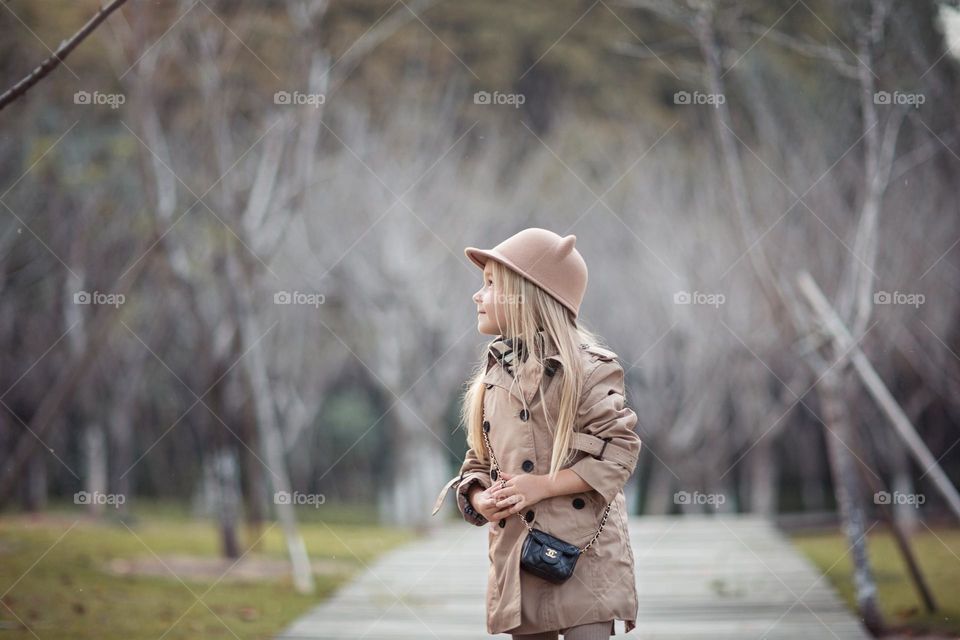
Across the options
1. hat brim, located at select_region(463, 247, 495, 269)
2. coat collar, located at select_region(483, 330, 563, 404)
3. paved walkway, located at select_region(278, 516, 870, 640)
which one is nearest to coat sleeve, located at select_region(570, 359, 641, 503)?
coat collar, located at select_region(483, 330, 563, 404)

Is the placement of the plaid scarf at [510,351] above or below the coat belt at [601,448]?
above

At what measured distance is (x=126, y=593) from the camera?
634 cm

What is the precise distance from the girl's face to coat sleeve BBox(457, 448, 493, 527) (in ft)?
1.10

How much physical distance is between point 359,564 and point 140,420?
39.4 ft

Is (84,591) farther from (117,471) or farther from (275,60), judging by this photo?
(117,471)

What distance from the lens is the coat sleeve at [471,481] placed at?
109 inches

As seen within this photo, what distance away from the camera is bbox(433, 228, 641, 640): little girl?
2621 millimetres

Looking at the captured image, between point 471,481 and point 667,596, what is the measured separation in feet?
14.6

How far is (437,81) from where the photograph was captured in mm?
11344
